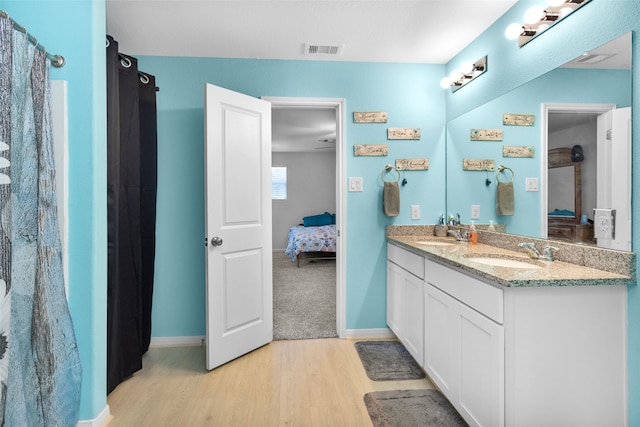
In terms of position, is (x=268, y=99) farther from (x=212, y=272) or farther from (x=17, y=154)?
(x=17, y=154)

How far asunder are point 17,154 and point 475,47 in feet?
9.40

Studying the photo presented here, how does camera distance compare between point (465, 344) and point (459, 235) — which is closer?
point (465, 344)

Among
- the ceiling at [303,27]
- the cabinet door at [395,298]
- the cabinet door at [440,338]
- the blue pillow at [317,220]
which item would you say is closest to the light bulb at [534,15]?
the ceiling at [303,27]

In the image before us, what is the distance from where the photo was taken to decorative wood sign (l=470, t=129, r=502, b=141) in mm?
2275

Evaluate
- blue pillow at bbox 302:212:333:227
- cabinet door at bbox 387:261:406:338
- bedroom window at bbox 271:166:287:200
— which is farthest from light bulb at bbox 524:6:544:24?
bedroom window at bbox 271:166:287:200

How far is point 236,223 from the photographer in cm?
253

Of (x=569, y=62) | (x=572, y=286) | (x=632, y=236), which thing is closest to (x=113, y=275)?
(x=572, y=286)

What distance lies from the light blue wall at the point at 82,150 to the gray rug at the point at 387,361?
1.69m

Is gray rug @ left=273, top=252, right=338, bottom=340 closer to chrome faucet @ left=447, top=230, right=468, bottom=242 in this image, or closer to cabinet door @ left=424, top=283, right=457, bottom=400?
cabinet door @ left=424, top=283, right=457, bottom=400

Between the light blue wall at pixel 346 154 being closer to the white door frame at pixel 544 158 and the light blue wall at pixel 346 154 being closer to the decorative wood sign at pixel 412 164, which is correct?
the decorative wood sign at pixel 412 164

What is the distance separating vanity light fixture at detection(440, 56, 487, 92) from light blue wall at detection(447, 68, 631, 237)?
4.1 inches

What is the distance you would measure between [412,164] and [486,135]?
67 cm

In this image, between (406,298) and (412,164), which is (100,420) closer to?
(406,298)

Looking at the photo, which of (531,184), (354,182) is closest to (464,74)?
(531,184)
